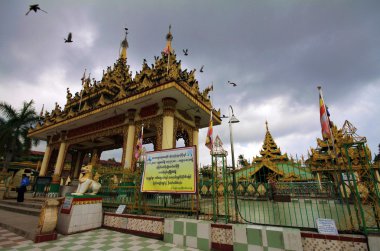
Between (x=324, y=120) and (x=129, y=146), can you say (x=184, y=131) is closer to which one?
(x=129, y=146)

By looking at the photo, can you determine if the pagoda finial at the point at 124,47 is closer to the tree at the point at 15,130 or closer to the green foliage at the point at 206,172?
the tree at the point at 15,130

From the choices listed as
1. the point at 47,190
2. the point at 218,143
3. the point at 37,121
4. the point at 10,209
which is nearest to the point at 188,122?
the point at 218,143

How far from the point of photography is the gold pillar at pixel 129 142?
37.5ft

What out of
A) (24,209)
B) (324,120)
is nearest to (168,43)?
(324,120)

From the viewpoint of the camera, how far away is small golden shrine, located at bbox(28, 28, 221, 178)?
10617 millimetres

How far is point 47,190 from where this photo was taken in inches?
555

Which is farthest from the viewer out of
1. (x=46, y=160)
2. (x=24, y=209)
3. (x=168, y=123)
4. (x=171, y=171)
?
(x=46, y=160)

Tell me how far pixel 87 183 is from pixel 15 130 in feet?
68.2

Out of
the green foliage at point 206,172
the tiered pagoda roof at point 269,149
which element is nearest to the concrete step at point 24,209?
the green foliage at point 206,172

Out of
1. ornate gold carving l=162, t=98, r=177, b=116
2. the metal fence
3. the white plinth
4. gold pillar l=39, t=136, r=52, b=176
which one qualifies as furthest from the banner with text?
gold pillar l=39, t=136, r=52, b=176

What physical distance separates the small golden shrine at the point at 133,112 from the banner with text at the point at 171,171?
→ 299cm

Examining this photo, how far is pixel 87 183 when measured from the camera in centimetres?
609

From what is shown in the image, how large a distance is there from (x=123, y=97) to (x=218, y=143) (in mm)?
7726

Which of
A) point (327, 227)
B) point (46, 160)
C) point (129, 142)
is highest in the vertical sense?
point (129, 142)
